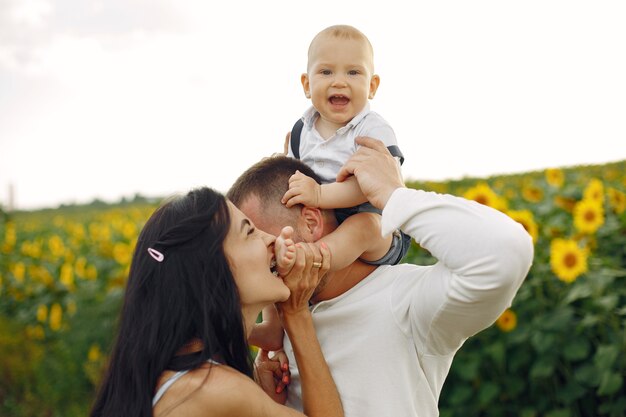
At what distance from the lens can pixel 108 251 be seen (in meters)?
6.10

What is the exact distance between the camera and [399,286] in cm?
190

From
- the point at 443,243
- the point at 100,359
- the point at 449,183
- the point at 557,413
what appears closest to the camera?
the point at 443,243

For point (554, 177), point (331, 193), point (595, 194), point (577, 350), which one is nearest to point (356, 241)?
point (331, 193)

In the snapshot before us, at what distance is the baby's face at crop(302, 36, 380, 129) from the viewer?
1.98 m

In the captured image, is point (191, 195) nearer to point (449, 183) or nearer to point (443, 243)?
point (443, 243)

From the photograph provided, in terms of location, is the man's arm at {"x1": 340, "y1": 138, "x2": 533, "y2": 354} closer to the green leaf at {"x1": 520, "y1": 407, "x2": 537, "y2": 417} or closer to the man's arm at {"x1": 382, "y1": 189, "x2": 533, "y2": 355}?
the man's arm at {"x1": 382, "y1": 189, "x2": 533, "y2": 355}

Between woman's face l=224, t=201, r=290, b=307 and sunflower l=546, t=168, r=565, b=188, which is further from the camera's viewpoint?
sunflower l=546, t=168, r=565, b=188

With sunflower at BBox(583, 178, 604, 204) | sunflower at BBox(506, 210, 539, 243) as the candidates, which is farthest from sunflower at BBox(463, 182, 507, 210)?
sunflower at BBox(583, 178, 604, 204)

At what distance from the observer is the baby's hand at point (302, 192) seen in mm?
1866

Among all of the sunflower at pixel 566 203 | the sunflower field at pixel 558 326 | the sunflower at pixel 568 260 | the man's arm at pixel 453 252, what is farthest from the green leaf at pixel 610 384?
the man's arm at pixel 453 252

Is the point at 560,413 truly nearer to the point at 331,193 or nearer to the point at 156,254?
the point at 331,193

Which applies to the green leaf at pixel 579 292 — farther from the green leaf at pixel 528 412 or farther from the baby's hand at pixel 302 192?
the baby's hand at pixel 302 192

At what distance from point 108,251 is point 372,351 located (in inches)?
180

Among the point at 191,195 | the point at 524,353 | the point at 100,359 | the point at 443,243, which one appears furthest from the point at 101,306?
the point at 443,243
